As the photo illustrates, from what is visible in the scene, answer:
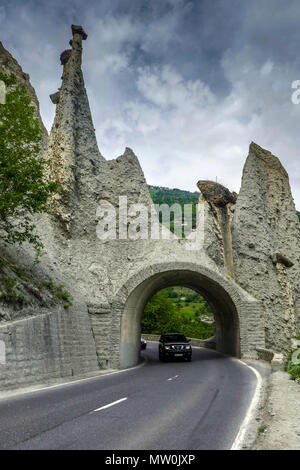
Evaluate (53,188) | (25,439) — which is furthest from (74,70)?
(25,439)

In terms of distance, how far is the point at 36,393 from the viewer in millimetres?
10406

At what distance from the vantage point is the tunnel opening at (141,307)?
73.9 feet

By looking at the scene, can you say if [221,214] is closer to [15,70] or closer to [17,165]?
[15,70]

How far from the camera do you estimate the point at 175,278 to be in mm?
28906

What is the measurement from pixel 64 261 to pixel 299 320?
2157 cm

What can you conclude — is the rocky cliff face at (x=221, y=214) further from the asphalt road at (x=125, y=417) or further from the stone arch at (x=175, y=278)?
the asphalt road at (x=125, y=417)

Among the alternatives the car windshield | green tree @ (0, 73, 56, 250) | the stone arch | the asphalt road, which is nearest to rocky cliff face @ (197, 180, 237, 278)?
the stone arch

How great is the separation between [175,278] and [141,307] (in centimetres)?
350

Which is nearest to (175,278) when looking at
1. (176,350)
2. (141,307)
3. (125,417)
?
(141,307)

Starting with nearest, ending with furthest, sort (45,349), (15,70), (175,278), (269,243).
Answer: (45,349) < (175,278) < (15,70) < (269,243)
